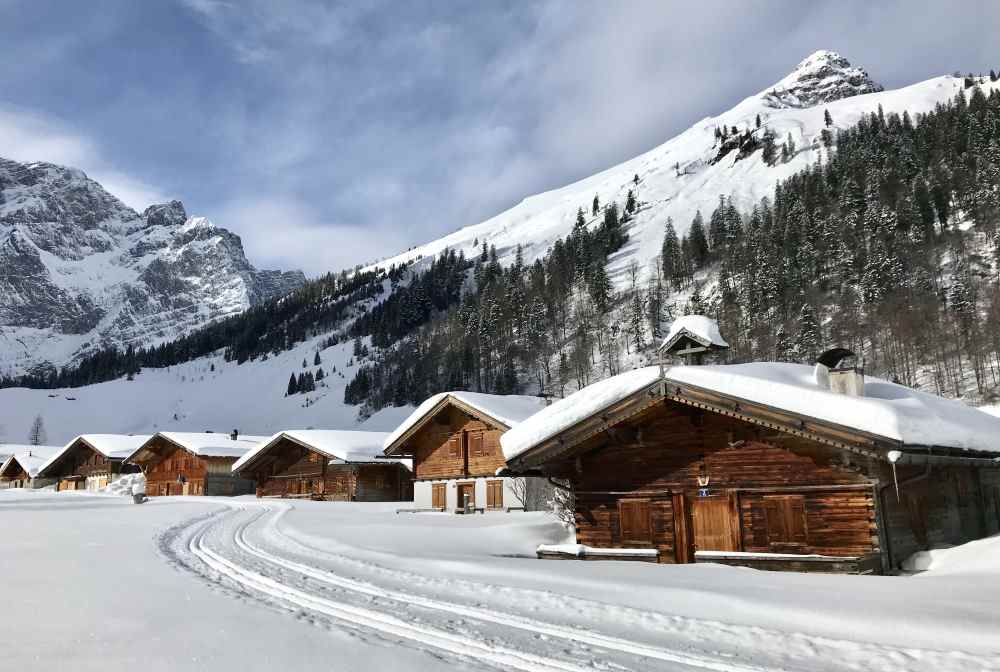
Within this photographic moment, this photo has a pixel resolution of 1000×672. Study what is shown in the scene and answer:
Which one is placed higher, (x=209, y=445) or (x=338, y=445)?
(x=209, y=445)

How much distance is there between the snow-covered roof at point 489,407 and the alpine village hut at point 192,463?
24.6 meters

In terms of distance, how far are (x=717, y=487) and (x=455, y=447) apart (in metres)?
21.0

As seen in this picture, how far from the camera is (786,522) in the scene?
52.2 ft

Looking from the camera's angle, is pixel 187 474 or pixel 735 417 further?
pixel 187 474

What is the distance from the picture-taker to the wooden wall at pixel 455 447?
34.9 meters

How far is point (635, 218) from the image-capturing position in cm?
17512

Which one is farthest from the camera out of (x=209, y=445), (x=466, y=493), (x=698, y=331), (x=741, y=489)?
(x=209, y=445)

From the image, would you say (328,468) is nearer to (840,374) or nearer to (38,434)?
(840,374)

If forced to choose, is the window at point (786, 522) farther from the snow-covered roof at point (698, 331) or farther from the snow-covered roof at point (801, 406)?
the snow-covered roof at point (698, 331)

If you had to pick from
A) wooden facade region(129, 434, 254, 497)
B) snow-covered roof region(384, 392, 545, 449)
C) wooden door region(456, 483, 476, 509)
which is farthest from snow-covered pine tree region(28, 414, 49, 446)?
wooden door region(456, 483, 476, 509)

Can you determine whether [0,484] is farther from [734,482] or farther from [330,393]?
[734,482]

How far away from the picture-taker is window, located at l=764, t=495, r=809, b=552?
1571cm

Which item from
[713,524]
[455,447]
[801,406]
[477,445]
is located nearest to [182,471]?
[455,447]

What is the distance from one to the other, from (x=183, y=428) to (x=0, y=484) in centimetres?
4528
